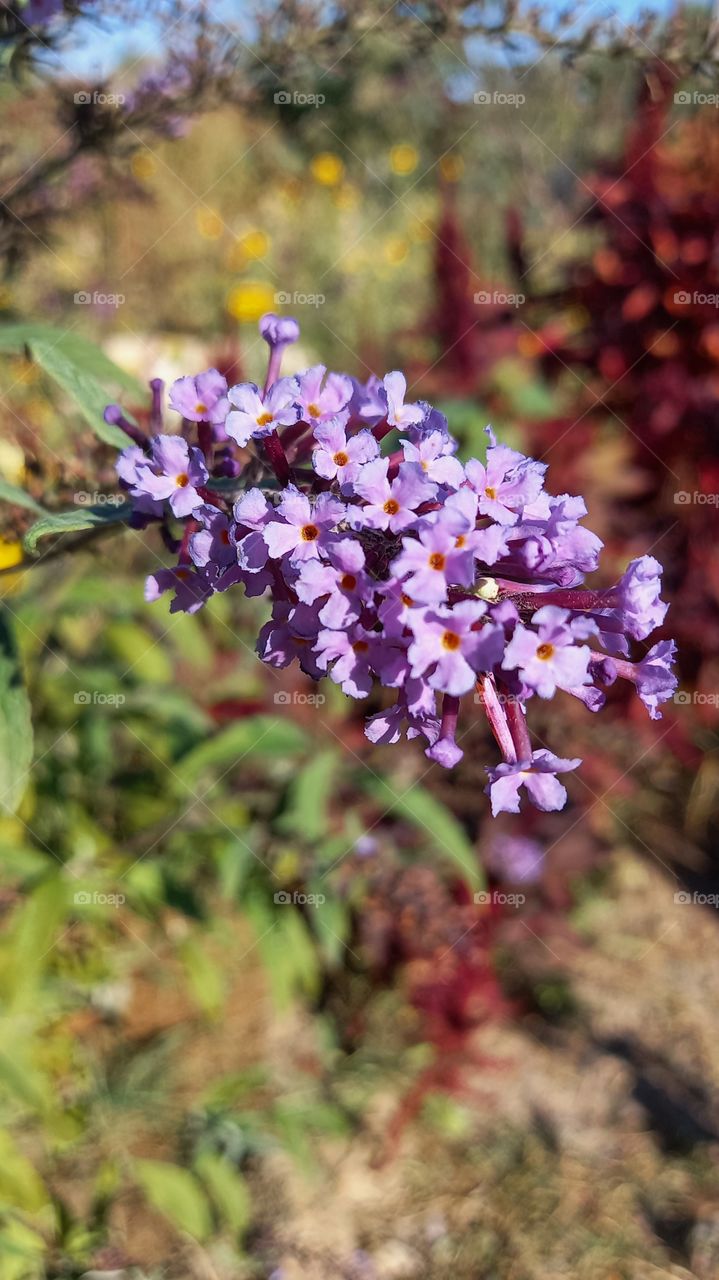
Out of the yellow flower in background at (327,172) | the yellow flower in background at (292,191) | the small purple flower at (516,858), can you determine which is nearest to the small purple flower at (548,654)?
the small purple flower at (516,858)

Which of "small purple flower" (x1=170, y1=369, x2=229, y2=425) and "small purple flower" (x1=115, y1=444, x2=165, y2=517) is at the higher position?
"small purple flower" (x1=170, y1=369, x2=229, y2=425)

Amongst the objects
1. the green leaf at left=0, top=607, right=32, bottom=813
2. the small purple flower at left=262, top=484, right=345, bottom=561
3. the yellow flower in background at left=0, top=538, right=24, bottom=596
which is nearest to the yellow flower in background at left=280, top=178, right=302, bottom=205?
the yellow flower in background at left=0, top=538, right=24, bottom=596

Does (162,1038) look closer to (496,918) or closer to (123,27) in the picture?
(496,918)

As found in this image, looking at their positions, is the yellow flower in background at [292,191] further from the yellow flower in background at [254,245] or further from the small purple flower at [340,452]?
the small purple flower at [340,452]

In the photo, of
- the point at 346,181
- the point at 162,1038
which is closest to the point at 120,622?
the point at 162,1038

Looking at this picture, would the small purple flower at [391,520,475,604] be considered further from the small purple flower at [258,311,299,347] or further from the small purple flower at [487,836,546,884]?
the small purple flower at [487,836,546,884]

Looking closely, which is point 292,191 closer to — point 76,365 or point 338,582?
point 76,365
